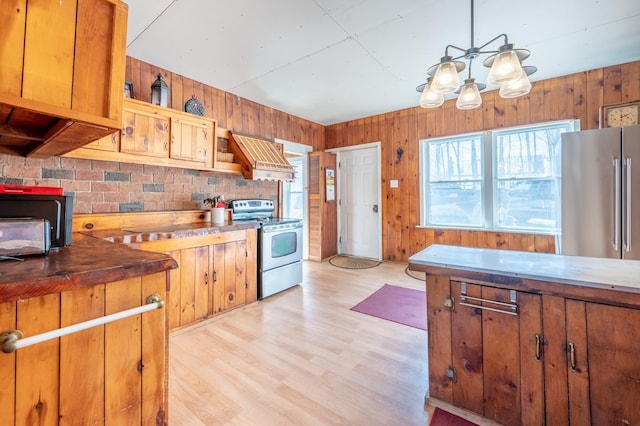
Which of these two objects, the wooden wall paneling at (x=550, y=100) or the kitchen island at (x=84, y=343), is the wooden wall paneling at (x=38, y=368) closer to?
the kitchen island at (x=84, y=343)

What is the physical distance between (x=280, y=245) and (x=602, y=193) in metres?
3.30

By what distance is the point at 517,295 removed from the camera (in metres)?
1.32

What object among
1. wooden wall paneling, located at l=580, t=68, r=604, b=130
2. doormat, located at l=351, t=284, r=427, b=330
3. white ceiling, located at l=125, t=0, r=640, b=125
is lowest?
doormat, located at l=351, t=284, r=427, b=330

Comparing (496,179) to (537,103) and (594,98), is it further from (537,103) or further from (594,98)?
(594,98)

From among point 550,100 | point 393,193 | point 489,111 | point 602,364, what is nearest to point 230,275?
point 602,364

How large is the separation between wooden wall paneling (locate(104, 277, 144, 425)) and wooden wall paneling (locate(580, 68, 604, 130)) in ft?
15.5

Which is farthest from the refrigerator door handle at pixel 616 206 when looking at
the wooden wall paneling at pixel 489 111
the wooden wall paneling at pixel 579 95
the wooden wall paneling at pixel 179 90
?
the wooden wall paneling at pixel 179 90

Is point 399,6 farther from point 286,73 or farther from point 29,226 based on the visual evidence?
point 29,226

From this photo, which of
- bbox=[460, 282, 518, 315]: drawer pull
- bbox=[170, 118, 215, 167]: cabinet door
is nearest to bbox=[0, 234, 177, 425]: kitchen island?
bbox=[460, 282, 518, 315]: drawer pull

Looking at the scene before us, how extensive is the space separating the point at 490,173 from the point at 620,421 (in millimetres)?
3385

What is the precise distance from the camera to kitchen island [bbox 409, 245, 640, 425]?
1.12m

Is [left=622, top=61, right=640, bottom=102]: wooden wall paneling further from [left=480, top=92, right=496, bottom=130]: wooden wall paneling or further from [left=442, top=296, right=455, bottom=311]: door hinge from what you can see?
[left=442, top=296, right=455, bottom=311]: door hinge

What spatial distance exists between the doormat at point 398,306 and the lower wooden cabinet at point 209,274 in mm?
1252

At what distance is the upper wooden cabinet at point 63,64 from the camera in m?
0.95
